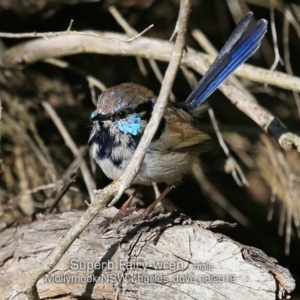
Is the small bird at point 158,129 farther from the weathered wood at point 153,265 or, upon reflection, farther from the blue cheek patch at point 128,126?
the weathered wood at point 153,265

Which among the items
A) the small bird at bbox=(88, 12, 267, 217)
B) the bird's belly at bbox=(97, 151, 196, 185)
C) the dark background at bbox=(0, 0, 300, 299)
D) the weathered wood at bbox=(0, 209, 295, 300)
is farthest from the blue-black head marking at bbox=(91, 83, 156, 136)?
the dark background at bbox=(0, 0, 300, 299)

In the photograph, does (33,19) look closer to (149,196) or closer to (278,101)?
(149,196)

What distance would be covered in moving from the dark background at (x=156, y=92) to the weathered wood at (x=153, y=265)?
0.96 meters

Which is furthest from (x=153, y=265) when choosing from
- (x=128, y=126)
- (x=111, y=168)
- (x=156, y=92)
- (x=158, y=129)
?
(x=156, y=92)

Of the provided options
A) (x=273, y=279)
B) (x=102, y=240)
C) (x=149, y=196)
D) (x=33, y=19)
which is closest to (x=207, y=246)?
(x=273, y=279)

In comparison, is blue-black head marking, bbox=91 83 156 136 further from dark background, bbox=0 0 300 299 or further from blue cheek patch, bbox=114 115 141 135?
dark background, bbox=0 0 300 299

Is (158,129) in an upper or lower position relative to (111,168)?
upper

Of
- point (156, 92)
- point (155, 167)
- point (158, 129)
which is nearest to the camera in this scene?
point (155, 167)

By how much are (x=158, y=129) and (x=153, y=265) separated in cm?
101

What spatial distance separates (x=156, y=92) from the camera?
226 inches

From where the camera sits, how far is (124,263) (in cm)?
325

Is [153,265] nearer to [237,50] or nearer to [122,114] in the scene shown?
[122,114]

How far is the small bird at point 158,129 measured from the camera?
145 inches

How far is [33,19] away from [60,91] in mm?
655
